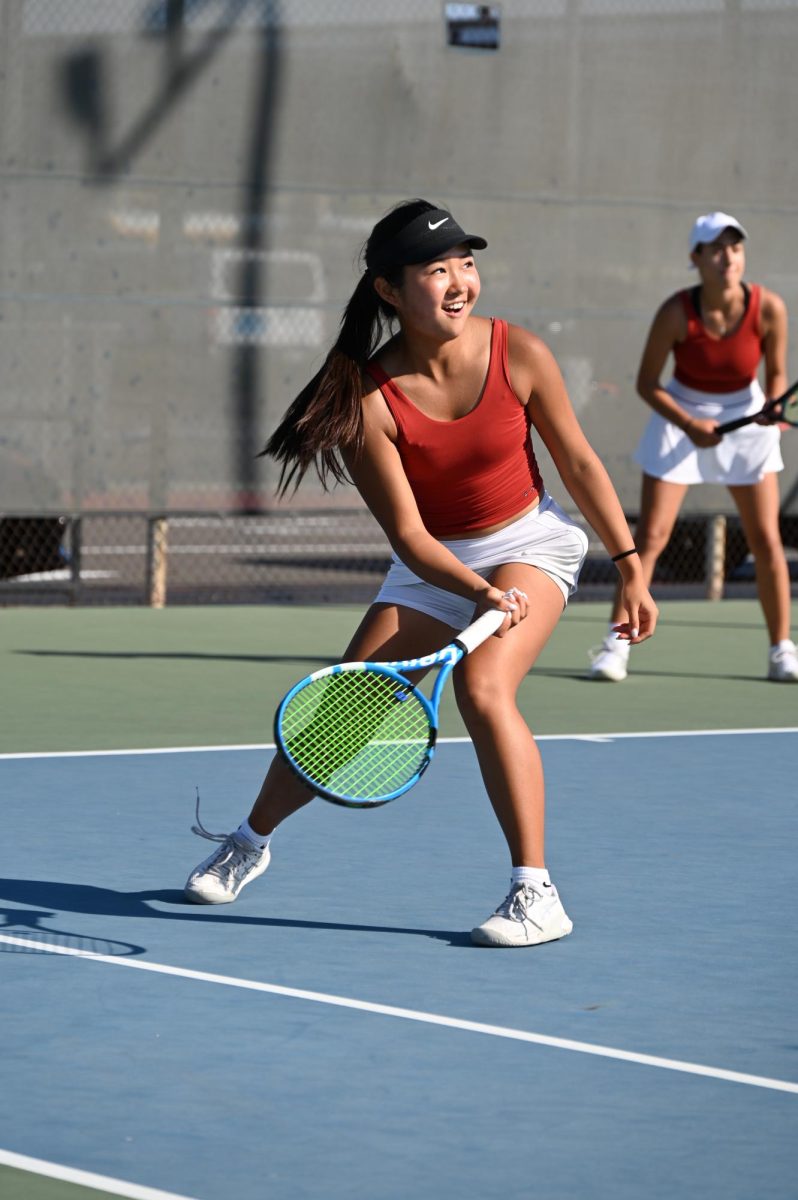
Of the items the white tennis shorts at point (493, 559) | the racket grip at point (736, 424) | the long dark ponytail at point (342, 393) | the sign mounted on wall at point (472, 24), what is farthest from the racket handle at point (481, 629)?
the sign mounted on wall at point (472, 24)

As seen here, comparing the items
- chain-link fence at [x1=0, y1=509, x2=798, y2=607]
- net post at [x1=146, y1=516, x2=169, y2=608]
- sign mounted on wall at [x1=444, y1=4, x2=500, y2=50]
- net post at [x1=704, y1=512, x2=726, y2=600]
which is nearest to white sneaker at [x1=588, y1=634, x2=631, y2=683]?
chain-link fence at [x1=0, y1=509, x2=798, y2=607]

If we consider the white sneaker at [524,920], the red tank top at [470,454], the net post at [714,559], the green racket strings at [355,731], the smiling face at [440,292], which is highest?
the smiling face at [440,292]

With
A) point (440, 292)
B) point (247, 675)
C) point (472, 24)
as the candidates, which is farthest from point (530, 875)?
point (472, 24)

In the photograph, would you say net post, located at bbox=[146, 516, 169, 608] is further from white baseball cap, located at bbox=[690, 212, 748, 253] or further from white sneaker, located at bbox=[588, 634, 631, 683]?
white baseball cap, located at bbox=[690, 212, 748, 253]

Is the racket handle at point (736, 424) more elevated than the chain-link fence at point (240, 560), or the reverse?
the racket handle at point (736, 424)

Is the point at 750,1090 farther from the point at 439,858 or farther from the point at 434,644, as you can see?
the point at 439,858

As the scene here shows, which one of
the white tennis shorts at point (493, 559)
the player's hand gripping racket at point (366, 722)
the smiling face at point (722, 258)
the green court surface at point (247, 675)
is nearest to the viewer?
the player's hand gripping racket at point (366, 722)

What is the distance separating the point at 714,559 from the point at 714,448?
13.6ft

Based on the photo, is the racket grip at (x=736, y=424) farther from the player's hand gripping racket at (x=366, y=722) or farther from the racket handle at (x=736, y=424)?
the player's hand gripping racket at (x=366, y=722)

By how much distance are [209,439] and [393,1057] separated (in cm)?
826

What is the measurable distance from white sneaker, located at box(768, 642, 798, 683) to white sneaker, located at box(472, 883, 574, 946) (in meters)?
4.76

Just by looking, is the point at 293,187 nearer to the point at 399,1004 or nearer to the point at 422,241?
the point at 422,241

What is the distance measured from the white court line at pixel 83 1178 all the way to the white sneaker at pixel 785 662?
643 cm

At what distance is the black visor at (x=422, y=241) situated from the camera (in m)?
4.93
